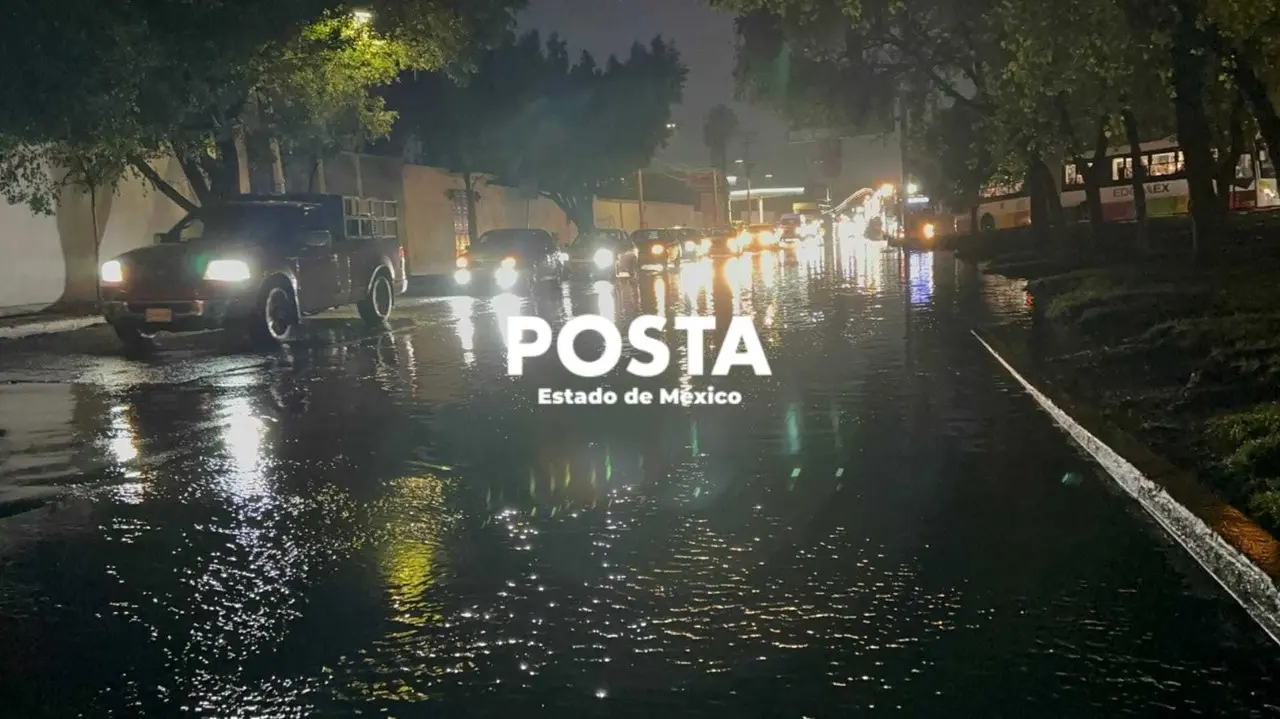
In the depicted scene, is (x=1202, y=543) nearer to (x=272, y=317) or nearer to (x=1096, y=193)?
(x=272, y=317)

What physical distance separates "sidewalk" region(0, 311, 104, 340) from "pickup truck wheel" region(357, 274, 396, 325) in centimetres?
552

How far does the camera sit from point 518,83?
53.7 metres

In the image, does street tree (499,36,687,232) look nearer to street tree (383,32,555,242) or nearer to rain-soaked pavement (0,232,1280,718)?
street tree (383,32,555,242)

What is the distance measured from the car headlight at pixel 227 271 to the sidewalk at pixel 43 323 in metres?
6.21

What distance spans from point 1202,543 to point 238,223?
51.9ft

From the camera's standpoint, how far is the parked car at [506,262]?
32469 millimetres

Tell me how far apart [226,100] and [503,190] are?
35.8 metres

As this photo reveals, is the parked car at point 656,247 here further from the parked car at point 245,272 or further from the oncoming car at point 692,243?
the parked car at point 245,272

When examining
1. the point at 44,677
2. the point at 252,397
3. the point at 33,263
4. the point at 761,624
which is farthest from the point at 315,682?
the point at 33,263

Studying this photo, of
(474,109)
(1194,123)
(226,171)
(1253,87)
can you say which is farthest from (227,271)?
(474,109)

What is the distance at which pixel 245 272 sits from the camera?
18234 millimetres

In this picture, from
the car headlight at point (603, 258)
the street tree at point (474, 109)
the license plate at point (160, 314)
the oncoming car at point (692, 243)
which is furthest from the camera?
the street tree at point (474, 109)

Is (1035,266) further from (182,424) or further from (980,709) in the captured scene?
(980,709)

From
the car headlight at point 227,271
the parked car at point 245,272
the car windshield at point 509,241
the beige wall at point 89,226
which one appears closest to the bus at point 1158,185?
the car windshield at point 509,241
